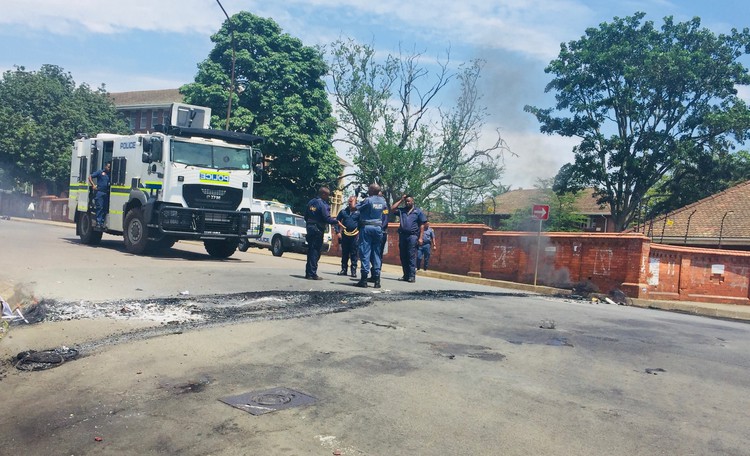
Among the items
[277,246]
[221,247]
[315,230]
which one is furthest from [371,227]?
[277,246]

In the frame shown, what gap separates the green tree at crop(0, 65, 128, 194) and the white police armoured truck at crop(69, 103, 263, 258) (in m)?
35.6

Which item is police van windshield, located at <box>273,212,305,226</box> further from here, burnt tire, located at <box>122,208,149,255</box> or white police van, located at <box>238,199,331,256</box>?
burnt tire, located at <box>122,208,149,255</box>

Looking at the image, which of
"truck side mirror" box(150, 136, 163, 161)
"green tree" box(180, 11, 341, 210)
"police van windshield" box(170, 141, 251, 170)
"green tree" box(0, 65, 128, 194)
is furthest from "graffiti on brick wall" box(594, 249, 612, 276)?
"green tree" box(0, 65, 128, 194)

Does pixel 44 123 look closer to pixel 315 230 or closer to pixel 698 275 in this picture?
pixel 315 230

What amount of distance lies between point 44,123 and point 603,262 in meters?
49.0

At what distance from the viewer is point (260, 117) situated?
37.1 m

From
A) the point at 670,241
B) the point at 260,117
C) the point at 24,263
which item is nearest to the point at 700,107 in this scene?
the point at 670,241

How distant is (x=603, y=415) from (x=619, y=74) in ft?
98.0

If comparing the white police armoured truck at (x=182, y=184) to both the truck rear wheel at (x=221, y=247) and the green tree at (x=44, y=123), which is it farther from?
the green tree at (x=44, y=123)

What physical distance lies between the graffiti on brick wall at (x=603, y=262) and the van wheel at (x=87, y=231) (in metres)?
13.3

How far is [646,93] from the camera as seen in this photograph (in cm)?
3061

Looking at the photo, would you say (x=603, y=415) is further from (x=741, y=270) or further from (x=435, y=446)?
(x=741, y=270)

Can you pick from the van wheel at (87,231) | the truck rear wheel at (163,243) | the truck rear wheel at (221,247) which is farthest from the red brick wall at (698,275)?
the van wheel at (87,231)

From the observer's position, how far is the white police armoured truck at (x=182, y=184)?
46.8ft
